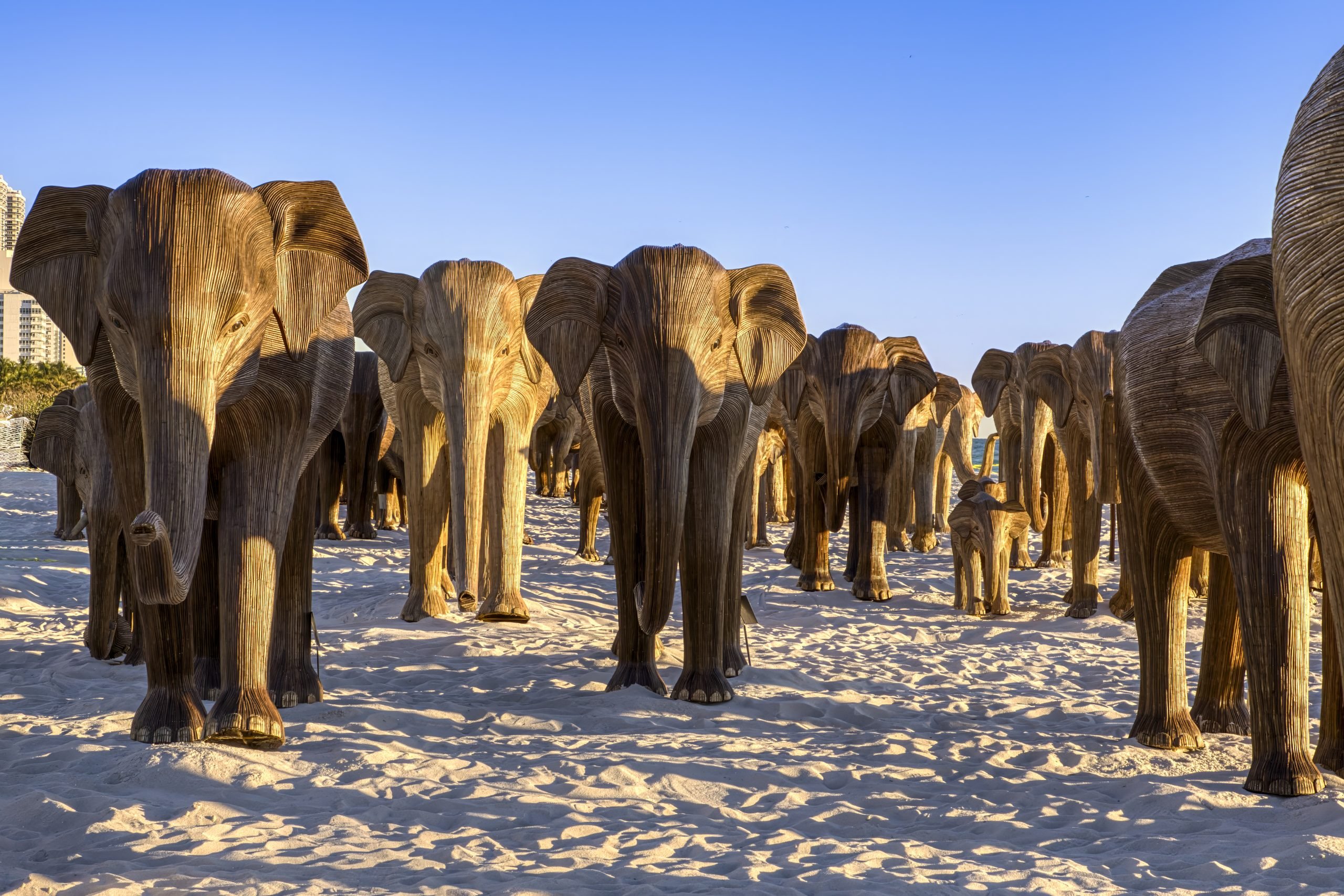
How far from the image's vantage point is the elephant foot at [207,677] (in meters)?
5.44

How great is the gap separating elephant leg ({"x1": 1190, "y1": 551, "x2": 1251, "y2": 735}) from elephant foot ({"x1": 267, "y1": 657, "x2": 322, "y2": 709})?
4.29 meters

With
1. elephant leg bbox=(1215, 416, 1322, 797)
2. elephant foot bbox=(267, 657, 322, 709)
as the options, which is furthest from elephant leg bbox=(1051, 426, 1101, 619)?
elephant foot bbox=(267, 657, 322, 709)

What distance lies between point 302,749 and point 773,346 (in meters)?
3.03

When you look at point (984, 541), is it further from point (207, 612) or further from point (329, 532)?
point (329, 532)

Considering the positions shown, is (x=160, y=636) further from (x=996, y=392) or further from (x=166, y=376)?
(x=996, y=392)

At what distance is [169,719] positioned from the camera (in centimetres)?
464

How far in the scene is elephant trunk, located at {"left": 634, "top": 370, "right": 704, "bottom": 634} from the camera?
17.7ft

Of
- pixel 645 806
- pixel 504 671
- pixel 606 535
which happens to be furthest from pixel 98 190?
pixel 606 535

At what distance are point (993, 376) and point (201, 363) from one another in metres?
12.0

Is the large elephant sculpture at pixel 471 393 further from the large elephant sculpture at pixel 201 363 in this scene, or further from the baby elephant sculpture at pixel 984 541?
the baby elephant sculpture at pixel 984 541

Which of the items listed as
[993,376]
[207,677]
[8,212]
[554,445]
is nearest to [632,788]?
[207,677]

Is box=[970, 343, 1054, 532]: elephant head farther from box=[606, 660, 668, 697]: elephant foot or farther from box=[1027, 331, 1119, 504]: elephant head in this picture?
box=[606, 660, 668, 697]: elephant foot

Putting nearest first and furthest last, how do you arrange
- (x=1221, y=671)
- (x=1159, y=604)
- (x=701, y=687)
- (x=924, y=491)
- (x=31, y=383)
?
(x=1159, y=604) → (x=1221, y=671) → (x=701, y=687) → (x=924, y=491) → (x=31, y=383)

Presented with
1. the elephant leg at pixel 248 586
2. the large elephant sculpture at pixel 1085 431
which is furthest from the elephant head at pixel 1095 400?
the elephant leg at pixel 248 586
